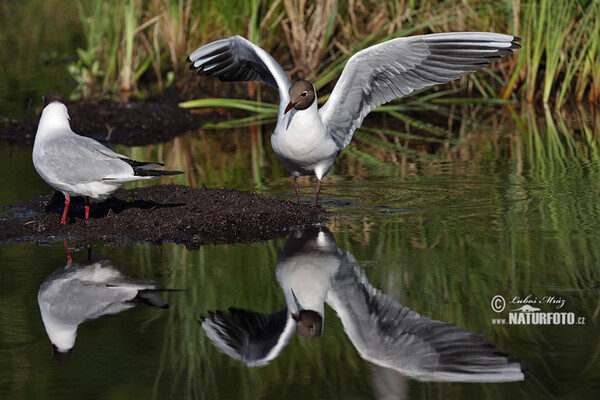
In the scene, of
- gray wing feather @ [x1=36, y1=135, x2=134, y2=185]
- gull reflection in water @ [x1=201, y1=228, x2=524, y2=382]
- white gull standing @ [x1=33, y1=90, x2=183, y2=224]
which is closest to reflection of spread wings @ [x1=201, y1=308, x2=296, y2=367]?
gull reflection in water @ [x1=201, y1=228, x2=524, y2=382]

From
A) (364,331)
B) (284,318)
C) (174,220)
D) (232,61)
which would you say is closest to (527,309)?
(364,331)

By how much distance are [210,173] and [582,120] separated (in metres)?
5.37

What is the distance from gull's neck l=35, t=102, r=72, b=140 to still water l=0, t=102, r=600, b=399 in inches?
41.9

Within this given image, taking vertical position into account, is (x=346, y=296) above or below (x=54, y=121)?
below

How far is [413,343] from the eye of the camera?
4.78 meters

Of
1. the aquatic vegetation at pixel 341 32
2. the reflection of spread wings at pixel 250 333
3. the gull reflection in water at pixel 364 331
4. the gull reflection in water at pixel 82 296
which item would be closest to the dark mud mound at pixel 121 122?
the aquatic vegetation at pixel 341 32

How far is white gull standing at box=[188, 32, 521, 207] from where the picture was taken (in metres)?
7.55

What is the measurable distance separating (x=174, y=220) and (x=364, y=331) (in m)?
2.44

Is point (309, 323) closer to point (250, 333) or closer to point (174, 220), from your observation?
point (250, 333)

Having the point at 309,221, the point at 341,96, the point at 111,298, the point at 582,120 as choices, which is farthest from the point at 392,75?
the point at 582,120

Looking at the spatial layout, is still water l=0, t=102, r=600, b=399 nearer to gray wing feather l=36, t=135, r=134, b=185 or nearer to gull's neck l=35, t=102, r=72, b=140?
gray wing feather l=36, t=135, r=134, b=185

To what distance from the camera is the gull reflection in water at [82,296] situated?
5.02 m

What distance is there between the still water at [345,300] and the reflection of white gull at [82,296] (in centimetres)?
2

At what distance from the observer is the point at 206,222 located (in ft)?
22.8
